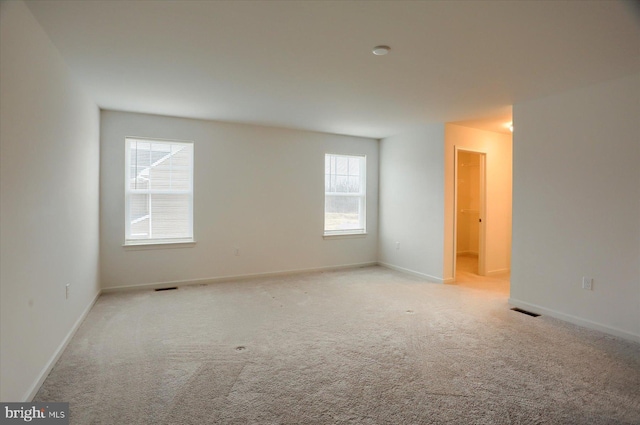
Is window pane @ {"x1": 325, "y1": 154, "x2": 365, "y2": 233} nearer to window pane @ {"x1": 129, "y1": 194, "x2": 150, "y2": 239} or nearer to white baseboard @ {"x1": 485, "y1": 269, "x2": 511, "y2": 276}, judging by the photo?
white baseboard @ {"x1": 485, "y1": 269, "x2": 511, "y2": 276}

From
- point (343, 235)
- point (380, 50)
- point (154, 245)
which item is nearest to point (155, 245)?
point (154, 245)

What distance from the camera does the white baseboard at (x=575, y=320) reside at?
10.00ft

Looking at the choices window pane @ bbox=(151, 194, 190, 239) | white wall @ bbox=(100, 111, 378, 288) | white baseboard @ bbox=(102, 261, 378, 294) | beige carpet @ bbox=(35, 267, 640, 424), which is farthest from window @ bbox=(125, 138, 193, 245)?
beige carpet @ bbox=(35, 267, 640, 424)

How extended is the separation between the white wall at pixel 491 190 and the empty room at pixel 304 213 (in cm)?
4

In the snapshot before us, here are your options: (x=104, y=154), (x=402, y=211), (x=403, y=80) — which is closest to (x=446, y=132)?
(x=402, y=211)

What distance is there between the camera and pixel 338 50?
2.62 m

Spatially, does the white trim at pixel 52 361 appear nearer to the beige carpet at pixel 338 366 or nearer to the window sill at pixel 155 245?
the beige carpet at pixel 338 366

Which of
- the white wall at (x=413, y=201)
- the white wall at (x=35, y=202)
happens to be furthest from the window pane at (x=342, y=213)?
the white wall at (x=35, y=202)

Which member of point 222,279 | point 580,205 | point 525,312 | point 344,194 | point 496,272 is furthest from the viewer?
point 344,194

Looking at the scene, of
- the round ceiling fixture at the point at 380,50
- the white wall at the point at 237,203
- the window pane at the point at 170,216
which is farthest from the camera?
the window pane at the point at 170,216

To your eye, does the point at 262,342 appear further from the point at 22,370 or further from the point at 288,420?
the point at 22,370

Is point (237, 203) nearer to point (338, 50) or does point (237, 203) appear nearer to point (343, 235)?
point (343, 235)

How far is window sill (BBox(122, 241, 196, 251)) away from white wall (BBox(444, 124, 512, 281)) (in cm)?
382

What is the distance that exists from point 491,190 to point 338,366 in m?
4.28
